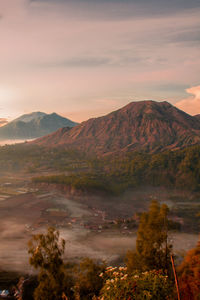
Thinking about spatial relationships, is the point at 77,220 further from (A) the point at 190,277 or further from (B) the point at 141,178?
(A) the point at 190,277

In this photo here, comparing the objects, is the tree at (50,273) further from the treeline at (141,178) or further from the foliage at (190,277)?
the treeline at (141,178)

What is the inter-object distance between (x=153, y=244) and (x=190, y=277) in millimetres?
11822

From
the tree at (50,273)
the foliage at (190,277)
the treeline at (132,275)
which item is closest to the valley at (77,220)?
the treeline at (132,275)

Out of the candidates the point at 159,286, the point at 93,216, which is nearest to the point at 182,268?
the point at 159,286

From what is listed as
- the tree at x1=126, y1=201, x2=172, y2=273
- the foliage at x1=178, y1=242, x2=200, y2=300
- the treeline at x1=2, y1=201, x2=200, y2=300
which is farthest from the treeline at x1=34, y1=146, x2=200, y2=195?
the foliage at x1=178, y1=242, x2=200, y2=300

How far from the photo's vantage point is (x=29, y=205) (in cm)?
13562

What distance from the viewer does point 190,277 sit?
27219 mm

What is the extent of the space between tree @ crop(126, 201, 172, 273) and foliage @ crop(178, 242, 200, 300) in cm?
293

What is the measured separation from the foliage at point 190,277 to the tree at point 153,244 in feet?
9.61

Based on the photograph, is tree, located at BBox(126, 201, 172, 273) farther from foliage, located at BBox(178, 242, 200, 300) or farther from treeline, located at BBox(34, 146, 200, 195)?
treeline, located at BBox(34, 146, 200, 195)

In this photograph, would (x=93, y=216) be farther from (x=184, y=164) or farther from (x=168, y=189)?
(x=184, y=164)

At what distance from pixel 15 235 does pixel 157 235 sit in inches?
2708

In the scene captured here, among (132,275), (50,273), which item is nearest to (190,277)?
(132,275)

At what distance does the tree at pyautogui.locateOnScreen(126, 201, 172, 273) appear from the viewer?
36.8 m
